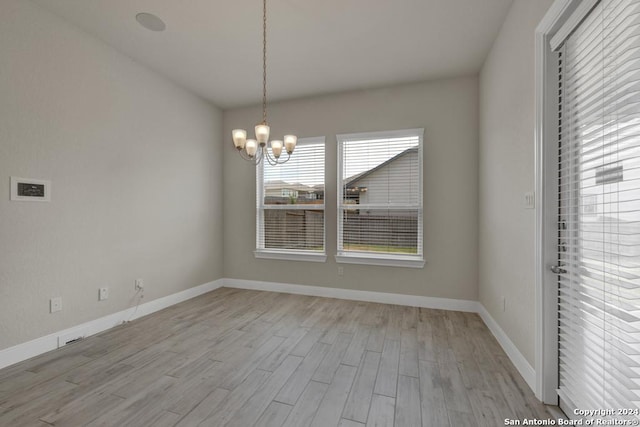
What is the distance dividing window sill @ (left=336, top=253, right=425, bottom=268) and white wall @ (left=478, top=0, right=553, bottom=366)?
807mm

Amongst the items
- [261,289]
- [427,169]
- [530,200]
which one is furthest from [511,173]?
[261,289]

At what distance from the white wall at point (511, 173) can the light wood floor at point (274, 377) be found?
0.46m

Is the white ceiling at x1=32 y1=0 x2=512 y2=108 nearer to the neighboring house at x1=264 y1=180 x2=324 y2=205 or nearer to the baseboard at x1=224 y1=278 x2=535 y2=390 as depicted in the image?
the neighboring house at x1=264 y1=180 x2=324 y2=205

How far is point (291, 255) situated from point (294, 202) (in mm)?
839

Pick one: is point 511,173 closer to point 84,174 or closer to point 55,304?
point 84,174

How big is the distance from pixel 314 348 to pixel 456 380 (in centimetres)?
120

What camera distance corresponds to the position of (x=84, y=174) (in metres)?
Result: 2.78

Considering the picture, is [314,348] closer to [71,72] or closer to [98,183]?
[98,183]

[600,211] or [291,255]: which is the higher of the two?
[600,211]

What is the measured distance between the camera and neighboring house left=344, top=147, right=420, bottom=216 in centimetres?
382

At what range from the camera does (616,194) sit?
1.28 metres

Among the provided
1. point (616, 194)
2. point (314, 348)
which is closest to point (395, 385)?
point (314, 348)

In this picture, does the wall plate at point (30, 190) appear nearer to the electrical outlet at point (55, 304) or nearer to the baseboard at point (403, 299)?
the electrical outlet at point (55, 304)

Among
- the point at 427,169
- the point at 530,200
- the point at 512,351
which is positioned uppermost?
the point at 427,169
